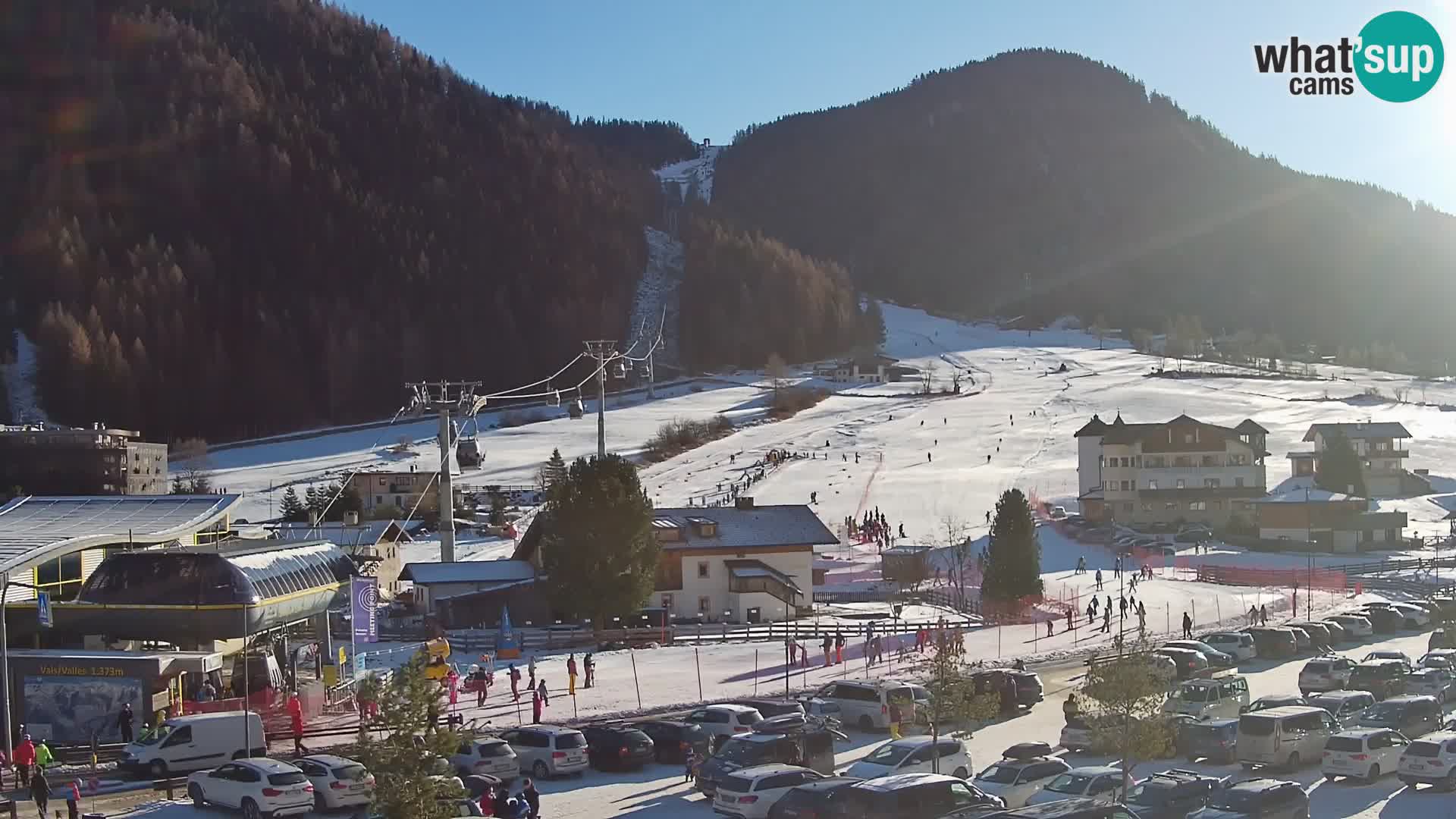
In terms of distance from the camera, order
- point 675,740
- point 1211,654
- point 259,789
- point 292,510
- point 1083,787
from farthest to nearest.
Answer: point 292,510
point 1211,654
point 675,740
point 259,789
point 1083,787

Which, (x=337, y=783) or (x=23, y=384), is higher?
(x=23, y=384)

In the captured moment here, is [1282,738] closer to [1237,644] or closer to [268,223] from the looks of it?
[1237,644]

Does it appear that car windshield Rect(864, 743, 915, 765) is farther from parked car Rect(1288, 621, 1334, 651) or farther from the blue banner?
parked car Rect(1288, 621, 1334, 651)

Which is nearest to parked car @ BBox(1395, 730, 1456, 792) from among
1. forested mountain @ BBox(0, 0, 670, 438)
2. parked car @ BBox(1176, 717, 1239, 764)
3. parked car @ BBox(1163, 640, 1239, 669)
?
parked car @ BBox(1176, 717, 1239, 764)

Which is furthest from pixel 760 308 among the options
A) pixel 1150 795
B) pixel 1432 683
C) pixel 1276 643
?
pixel 1150 795

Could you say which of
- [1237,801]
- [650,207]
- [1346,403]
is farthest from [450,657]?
[650,207]

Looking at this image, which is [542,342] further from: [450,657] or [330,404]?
[450,657]

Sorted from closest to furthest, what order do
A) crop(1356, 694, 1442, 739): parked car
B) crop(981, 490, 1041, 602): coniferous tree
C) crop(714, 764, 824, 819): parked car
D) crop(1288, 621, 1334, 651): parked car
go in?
1. crop(714, 764, 824, 819): parked car
2. crop(1356, 694, 1442, 739): parked car
3. crop(1288, 621, 1334, 651): parked car
4. crop(981, 490, 1041, 602): coniferous tree

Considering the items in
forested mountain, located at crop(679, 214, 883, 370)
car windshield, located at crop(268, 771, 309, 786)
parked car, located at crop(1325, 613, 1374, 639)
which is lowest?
parked car, located at crop(1325, 613, 1374, 639)
